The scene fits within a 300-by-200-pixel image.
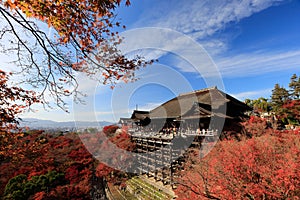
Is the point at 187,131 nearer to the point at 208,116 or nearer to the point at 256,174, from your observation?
the point at 208,116

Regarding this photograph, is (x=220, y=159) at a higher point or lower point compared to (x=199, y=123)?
lower

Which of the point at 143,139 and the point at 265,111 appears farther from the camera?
the point at 265,111

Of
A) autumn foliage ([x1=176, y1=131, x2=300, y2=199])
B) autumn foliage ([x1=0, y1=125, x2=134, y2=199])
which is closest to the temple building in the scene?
autumn foliage ([x1=176, y1=131, x2=300, y2=199])

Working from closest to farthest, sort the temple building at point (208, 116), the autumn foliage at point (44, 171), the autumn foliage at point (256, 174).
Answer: the autumn foliage at point (256, 174) < the autumn foliage at point (44, 171) < the temple building at point (208, 116)

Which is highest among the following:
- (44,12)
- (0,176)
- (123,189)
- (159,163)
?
(44,12)

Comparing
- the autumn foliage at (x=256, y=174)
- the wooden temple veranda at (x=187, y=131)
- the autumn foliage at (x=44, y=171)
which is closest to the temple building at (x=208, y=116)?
the wooden temple veranda at (x=187, y=131)

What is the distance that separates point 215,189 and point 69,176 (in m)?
12.8

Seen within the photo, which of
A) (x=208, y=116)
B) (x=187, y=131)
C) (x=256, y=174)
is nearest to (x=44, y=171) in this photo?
(x=187, y=131)

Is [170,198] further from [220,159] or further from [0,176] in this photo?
[0,176]

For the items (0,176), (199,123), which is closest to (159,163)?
(199,123)

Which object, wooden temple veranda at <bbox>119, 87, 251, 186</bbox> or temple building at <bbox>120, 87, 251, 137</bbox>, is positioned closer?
wooden temple veranda at <bbox>119, 87, 251, 186</bbox>

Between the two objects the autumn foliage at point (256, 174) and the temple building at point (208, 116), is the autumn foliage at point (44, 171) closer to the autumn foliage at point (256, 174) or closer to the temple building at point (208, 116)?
the autumn foliage at point (256, 174)

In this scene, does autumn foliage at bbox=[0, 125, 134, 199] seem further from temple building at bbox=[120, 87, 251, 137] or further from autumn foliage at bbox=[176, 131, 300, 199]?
temple building at bbox=[120, 87, 251, 137]

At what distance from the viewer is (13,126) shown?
492 centimetres
